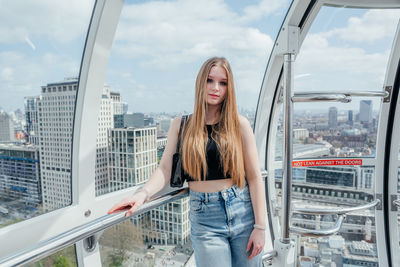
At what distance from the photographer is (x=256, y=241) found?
1.56 m

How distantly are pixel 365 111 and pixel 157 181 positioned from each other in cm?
269

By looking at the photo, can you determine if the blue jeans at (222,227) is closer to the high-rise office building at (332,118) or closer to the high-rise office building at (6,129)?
the high-rise office building at (6,129)

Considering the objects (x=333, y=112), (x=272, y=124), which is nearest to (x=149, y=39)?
(x=272, y=124)

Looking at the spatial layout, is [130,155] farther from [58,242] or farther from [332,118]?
[332,118]

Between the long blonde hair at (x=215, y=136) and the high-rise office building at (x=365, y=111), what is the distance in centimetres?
Answer: 221

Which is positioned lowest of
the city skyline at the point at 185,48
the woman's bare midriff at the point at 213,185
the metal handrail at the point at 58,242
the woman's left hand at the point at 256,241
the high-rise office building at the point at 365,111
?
the woman's left hand at the point at 256,241

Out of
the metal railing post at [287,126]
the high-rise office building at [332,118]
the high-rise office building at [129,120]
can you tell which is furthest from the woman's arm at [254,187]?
the high-rise office building at [332,118]

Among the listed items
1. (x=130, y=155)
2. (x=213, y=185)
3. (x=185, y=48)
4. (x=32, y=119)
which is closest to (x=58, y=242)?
(x=213, y=185)

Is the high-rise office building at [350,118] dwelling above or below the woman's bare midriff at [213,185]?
above

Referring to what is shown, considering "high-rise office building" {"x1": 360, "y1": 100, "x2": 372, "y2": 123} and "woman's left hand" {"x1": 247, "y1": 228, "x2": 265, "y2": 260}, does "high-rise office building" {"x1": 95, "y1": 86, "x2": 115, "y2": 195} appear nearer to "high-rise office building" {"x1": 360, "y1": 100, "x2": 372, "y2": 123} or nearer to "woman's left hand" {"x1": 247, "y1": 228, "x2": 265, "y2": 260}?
"woman's left hand" {"x1": 247, "y1": 228, "x2": 265, "y2": 260}

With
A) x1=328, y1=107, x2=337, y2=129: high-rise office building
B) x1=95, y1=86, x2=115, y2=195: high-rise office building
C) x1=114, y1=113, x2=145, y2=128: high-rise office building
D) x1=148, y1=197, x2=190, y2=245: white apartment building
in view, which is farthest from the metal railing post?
x1=328, y1=107, x2=337, y2=129: high-rise office building

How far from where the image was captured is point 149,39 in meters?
2.30

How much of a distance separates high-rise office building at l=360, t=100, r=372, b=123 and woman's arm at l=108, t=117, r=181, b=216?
2.44 meters

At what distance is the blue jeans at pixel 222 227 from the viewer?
1.53 meters
